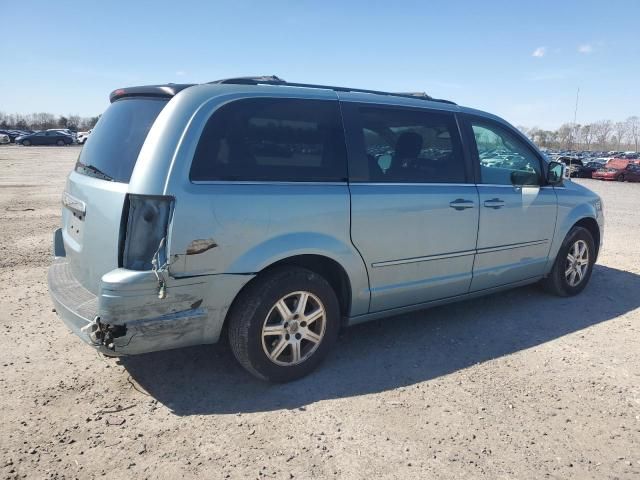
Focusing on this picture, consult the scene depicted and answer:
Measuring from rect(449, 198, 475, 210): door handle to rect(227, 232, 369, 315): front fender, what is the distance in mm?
1004

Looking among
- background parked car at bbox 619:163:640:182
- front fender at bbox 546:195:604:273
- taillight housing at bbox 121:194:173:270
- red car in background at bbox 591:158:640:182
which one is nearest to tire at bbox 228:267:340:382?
taillight housing at bbox 121:194:173:270

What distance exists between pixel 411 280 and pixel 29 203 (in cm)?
1021

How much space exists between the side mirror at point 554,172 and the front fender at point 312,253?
2506 mm

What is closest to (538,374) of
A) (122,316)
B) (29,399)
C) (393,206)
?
(393,206)

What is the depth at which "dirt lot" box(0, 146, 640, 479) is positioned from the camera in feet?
8.14

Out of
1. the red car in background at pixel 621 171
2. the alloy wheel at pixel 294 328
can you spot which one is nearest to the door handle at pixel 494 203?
the alloy wheel at pixel 294 328

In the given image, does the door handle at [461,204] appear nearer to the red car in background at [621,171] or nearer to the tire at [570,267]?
the tire at [570,267]

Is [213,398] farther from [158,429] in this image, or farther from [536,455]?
[536,455]

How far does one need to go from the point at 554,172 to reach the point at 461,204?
1.51m

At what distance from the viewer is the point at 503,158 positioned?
460 cm

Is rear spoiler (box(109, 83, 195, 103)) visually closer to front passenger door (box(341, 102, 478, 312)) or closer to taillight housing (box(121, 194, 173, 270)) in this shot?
taillight housing (box(121, 194, 173, 270))

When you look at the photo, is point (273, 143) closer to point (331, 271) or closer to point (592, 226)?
point (331, 271)

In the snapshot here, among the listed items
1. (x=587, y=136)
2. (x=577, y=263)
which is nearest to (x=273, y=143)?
(x=577, y=263)

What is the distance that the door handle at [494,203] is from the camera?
13.5ft
